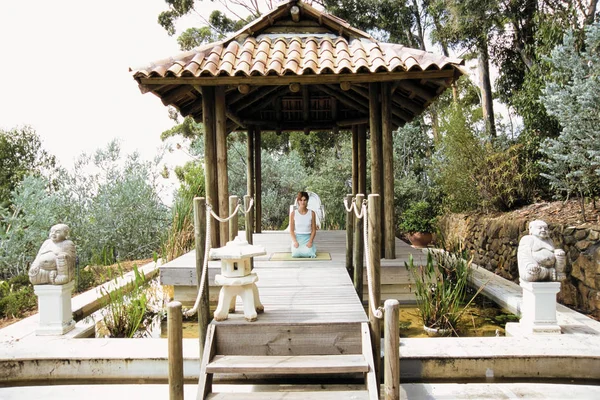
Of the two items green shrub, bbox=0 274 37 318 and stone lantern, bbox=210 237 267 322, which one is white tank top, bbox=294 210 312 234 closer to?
stone lantern, bbox=210 237 267 322

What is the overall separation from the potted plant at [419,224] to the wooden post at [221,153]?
7.27 m

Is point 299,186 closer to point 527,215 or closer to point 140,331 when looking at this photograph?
point 527,215

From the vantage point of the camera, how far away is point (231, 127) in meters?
9.17

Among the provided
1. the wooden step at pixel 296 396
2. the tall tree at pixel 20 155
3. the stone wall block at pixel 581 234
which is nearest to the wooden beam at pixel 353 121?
the stone wall block at pixel 581 234

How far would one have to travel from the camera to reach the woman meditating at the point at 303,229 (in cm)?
606

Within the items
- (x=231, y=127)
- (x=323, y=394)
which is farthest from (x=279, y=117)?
(x=323, y=394)

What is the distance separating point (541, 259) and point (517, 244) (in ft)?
11.1

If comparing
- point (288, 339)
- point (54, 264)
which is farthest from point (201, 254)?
point (54, 264)

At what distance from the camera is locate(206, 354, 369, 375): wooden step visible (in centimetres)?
313

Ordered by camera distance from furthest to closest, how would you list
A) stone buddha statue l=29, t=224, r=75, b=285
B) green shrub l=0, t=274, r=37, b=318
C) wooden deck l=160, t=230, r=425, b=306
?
green shrub l=0, t=274, r=37, b=318 < stone buddha statue l=29, t=224, r=75, b=285 < wooden deck l=160, t=230, r=425, b=306

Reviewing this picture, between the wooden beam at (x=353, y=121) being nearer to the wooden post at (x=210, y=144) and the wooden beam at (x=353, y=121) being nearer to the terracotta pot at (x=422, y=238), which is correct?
the wooden post at (x=210, y=144)

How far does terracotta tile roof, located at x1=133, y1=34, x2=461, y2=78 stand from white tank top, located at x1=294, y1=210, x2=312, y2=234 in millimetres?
2092

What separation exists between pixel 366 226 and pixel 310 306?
1.00 metres

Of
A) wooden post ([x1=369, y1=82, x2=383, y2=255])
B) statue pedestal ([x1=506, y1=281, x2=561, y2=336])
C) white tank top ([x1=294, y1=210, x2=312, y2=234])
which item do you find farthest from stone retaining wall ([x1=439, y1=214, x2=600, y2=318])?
white tank top ([x1=294, y1=210, x2=312, y2=234])
